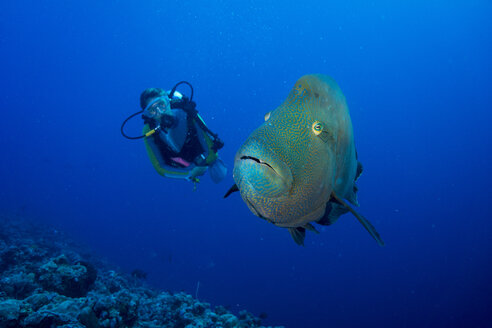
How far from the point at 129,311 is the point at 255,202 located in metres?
3.62

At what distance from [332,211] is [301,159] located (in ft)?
1.72

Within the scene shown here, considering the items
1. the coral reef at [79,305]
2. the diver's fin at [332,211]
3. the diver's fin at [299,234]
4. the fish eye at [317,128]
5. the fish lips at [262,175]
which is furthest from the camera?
the coral reef at [79,305]

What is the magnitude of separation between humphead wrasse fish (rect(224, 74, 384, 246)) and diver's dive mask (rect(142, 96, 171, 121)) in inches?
190

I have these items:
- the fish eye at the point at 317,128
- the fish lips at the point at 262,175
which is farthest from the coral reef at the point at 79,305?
the fish eye at the point at 317,128

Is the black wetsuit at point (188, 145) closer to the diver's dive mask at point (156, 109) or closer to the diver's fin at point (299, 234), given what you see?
the diver's dive mask at point (156, 109)

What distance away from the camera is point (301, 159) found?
959mm

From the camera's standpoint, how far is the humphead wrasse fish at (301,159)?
85cm

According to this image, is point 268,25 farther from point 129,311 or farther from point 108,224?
point 129,311

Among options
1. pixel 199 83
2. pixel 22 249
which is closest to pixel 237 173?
pixel 22 249

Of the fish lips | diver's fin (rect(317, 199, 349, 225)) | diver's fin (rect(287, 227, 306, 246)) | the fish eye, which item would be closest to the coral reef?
diver's fin (rect(287, 227, 306, 246))

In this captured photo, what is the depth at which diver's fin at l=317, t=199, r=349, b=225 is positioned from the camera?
1.29 m

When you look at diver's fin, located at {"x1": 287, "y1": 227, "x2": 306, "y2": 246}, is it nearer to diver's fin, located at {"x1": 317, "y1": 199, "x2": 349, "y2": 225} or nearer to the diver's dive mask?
diver's fin, located at {"x1": 317, "y1": 199, "x2": 349, "y2": 225}

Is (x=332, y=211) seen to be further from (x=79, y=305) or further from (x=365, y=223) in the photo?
(x=79, y=305)

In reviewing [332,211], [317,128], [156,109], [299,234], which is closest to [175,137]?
[156,109]
